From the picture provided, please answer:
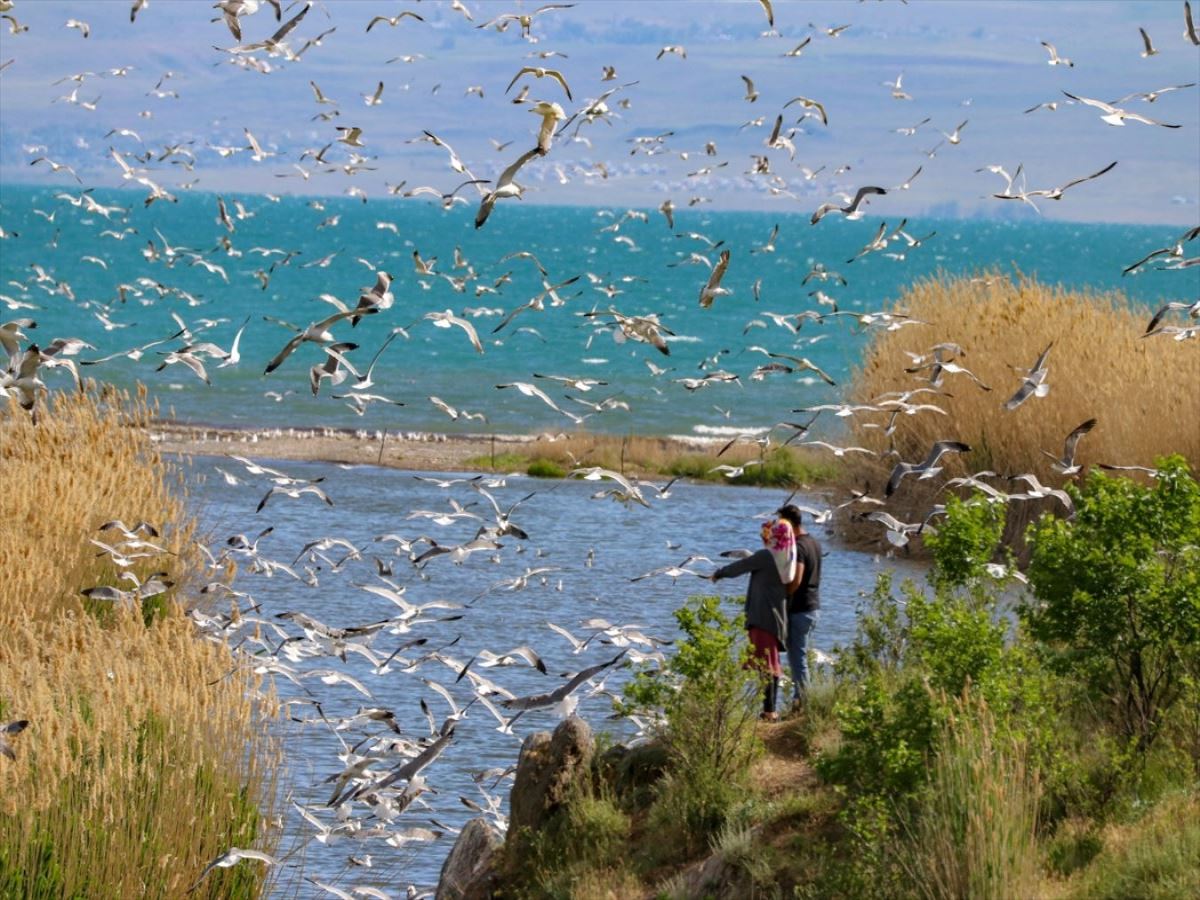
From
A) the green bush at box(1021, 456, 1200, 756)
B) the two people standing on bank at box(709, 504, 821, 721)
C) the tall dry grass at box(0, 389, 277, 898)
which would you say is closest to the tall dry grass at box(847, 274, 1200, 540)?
the two people standing on bank at box(709, 504, 821, 721)

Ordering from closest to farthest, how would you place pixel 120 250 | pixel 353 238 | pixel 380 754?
pixel 380 754, pixel 120 250, pixel 353 238

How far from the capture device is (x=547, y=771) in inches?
575

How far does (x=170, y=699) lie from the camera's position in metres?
12.6

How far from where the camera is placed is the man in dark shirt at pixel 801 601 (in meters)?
15.8

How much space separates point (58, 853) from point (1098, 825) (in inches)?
262

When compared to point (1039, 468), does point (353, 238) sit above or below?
below

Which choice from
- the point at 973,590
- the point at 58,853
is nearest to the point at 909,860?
the point at 973,590

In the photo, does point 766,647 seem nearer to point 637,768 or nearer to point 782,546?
point 782,546

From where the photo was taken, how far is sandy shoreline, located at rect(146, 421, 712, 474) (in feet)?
143

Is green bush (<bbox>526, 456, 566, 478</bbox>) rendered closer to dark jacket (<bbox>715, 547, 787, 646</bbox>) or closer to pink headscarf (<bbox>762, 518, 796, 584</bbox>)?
dark jacket (<bbox>715, 547, 787, 646</bbox>)

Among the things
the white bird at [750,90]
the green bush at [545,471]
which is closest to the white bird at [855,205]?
the white bird at [750,90]

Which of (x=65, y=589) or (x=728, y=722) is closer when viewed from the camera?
(x=728, y=722)

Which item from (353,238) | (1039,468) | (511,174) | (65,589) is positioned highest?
(511,174)

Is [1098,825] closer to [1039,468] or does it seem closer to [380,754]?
[380,754]
